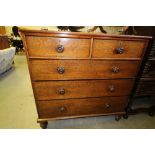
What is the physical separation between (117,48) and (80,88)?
53cm

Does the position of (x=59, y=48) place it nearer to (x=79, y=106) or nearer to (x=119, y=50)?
(x=119, y=50)

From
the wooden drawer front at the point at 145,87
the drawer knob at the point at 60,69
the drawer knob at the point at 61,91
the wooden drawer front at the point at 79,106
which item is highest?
the drawer knob at the point at 60,69

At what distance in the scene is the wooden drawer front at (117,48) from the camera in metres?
1.05

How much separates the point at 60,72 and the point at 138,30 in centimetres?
105

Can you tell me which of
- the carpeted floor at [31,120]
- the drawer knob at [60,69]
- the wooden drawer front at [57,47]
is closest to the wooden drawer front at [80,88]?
the drawer knob at [60,69]

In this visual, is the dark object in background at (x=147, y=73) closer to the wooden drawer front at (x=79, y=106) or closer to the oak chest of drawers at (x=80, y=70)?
the oak chest of drawers at (x=80, y=70)

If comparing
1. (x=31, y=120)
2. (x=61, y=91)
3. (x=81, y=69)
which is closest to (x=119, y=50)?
(x=81, y=69)

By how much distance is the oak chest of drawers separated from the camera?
0.99 m

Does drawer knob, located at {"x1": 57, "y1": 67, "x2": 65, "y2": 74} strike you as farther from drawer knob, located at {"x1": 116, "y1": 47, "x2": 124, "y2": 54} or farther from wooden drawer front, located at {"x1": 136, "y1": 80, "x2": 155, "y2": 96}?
wooden drawer front, located at {"x1": 136, "y1": 80, "x2": 155, "y2": 96}

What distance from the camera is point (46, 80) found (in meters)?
Result: 1.13

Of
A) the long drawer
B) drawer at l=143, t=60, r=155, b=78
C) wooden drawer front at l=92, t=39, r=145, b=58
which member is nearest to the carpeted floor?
the long drawer

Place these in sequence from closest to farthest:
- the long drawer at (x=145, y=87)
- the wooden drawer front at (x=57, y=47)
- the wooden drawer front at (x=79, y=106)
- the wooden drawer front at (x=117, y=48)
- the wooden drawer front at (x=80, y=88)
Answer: the wooden drawer front at (x=57, y=47) < the wooden drawer front at (x=117, y=48) < the wooden drawer front at (x=80, y=88) < the wooden drawer front at (x=79, y=106) < the long drawer at (x=145, y=87)

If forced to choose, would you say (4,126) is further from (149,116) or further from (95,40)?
(149,116)
